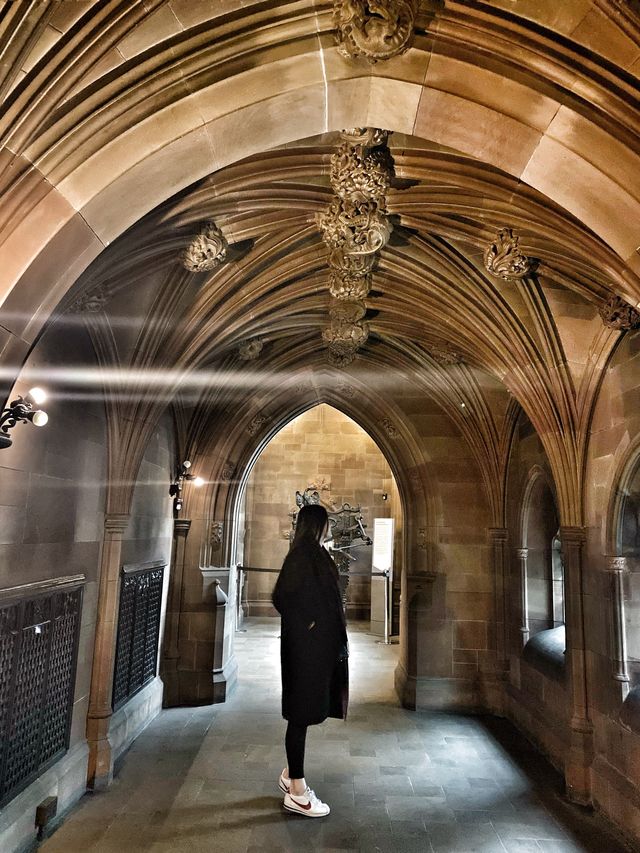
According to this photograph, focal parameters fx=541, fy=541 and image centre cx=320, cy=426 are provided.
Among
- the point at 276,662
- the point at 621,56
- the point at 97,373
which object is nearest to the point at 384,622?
the point at 276,662

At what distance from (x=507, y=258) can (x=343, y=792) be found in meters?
4.12

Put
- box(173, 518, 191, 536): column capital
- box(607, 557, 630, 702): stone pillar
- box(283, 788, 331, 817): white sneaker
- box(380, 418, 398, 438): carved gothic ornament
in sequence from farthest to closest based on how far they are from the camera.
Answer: box(380, 418, 398, 438): carved gothic ornament, box(173, 518, 191, 536): column capital, box(607, 557, 630, 702): stone pillar, box(283, 788, 331, 817): white sneaker

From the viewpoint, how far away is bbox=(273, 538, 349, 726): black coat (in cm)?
352

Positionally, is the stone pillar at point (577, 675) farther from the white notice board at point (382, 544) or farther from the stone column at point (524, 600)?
the white notice board at point (382, 544)

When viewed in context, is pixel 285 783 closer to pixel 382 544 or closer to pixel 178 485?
pixel 178 485

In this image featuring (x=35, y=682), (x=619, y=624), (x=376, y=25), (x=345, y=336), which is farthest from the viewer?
(x=345, y=336)

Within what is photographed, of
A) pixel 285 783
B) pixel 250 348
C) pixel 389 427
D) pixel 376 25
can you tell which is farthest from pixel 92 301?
pixel 389 427

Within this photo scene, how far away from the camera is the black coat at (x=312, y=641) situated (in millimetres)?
3520

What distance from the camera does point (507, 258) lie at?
368 centimetres

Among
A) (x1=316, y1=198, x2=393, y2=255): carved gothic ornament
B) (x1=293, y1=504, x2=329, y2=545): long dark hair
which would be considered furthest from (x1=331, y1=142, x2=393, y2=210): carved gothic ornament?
(x1=293, y1=504, x2=329, y2=545): long dark hair

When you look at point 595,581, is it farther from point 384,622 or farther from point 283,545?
point 283,545

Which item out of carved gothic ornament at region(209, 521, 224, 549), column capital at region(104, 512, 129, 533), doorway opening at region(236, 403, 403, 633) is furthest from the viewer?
doorway opening at region(236, 403, 403, 633)

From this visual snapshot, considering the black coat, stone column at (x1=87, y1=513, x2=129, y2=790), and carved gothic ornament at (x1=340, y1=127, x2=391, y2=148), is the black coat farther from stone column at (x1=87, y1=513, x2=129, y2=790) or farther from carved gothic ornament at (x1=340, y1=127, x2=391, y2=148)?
carved gothic ornament at (x1=340, y1=127, x2=391, y2=148)

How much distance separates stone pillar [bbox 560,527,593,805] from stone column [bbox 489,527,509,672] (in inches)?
Answer: 74.0
